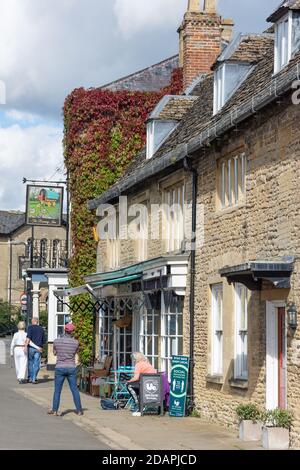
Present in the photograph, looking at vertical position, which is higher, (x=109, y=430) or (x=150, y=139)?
(x=150, y=139)

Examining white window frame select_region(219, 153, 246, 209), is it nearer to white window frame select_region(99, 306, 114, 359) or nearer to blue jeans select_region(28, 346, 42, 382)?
white window frame select_region(99, 306, 114, 359)

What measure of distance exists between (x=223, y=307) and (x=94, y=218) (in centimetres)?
1294

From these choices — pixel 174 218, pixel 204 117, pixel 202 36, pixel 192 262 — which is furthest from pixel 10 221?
pixel 192 262

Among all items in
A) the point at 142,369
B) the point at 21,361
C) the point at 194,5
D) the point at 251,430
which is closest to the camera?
the point at 251,430

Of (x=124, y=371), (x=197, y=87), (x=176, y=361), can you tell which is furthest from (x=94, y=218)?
(x=176, y=361)

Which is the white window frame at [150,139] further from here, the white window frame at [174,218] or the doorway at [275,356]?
the doorway at [275,356]

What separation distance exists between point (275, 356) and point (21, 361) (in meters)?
13.7

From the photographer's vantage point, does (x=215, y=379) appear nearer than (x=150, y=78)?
Yes

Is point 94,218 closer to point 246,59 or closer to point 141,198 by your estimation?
point 141,198

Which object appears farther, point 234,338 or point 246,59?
point 246,59

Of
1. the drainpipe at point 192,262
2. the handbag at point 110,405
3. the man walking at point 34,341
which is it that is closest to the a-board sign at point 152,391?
the drainpipe at point 192,262

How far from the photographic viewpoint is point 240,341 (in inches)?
698

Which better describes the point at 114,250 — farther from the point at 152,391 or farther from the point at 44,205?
the point at 44,205

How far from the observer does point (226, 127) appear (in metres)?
17.7
